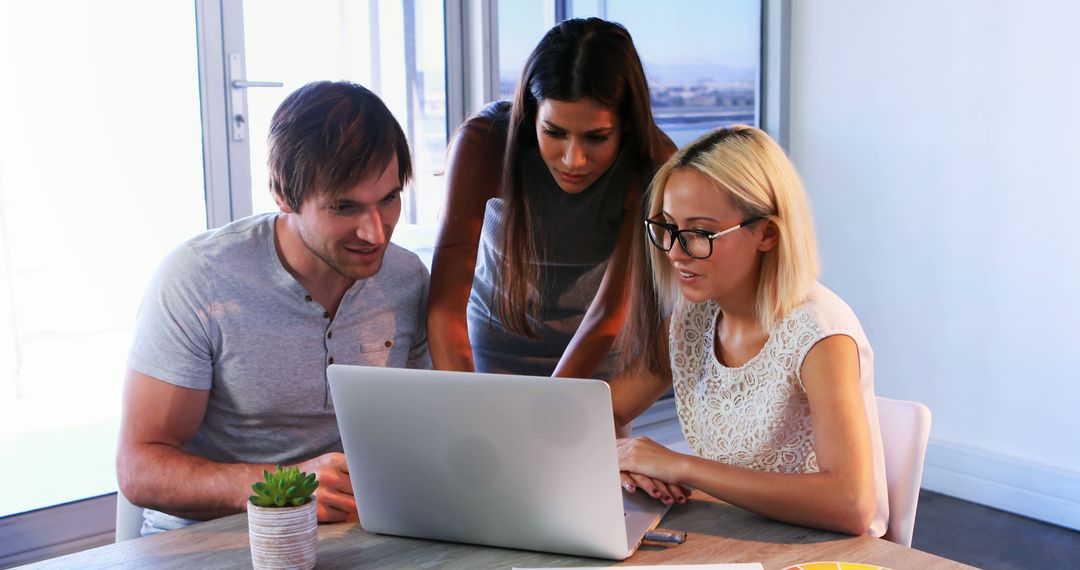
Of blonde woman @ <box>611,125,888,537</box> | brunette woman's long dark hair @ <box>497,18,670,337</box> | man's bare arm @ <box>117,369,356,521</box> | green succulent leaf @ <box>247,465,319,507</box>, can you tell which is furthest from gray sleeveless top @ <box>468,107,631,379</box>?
green succulent leaf @ <box>247,465,319,507</box>

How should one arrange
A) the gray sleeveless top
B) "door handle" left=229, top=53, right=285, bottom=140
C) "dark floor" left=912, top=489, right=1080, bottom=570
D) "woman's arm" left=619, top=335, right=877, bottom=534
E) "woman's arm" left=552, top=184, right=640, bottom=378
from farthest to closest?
1. "dark floor" left=912, top=489, right=1080, bottom=570
2. "door handle" left=229, top=53, right=285, bottom=140
3. the gray sleeveless top
4. "woman's arm" left=552, top=184, right=640, bottom=378
5. "woman's arm" left=619, top=335, right=877, bottom=534

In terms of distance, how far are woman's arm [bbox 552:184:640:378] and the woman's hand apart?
43 cm

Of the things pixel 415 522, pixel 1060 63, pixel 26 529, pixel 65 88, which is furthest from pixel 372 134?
pixel 1060 63

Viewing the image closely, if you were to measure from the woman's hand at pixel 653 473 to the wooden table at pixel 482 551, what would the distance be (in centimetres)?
5

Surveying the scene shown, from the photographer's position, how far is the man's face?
159 centimetres

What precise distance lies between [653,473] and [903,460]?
1.29 ft

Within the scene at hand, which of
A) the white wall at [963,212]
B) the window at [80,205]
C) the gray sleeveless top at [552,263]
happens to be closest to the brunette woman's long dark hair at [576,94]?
the gray sleeveless top at [552,263]

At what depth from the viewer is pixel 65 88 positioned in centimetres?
246

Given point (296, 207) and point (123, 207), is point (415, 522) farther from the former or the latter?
point (123, 207)

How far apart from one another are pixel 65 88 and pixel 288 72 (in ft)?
1.88

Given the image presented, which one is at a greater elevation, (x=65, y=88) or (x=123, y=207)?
(x=65, y=88)

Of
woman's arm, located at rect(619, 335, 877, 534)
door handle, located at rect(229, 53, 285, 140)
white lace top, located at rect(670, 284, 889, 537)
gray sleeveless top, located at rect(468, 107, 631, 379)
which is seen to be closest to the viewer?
woman's arm, located at rect(619, 335, 877, 534)

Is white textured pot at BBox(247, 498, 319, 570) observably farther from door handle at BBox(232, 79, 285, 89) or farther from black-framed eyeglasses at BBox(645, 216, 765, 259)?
door handle at BBox(232, 79, 285, 89)

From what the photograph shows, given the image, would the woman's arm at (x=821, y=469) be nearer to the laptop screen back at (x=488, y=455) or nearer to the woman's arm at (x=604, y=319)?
the laptop screen back at (x=488, y=455)
